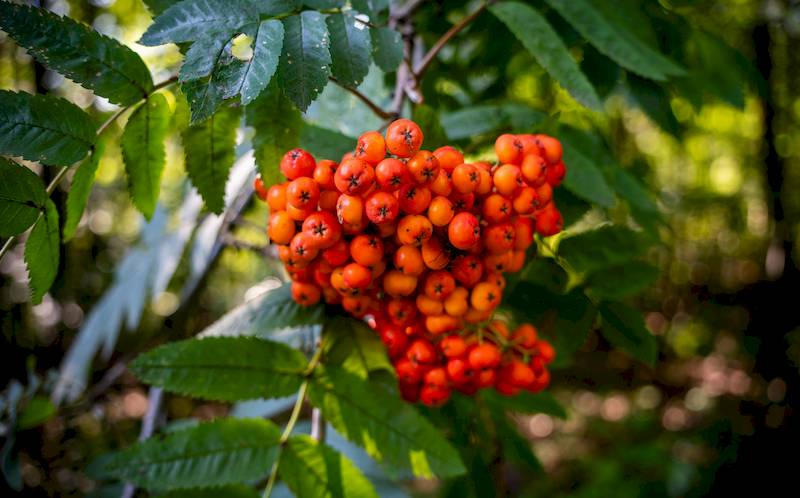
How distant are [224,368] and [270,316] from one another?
162 mm

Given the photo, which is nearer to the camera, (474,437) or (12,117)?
(12,117)

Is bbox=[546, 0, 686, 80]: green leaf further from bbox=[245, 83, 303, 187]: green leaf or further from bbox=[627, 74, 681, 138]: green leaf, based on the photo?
bbox=[245, 83, 303, 187]: green leaf

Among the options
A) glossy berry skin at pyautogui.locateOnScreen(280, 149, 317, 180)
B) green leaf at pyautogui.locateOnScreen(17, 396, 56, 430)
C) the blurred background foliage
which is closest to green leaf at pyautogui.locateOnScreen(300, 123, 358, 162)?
the blurred background foliage

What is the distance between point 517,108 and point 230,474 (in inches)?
51.3

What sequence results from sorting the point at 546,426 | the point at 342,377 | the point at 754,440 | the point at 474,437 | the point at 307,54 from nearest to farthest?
the point at 307,54 < the point at 342,377 < the point at 474,437 < the point at 754,440 < the point at 546,426

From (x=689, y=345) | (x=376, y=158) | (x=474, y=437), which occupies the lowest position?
(x=689, y=345)

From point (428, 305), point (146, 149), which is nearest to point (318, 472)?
point (428, 305)

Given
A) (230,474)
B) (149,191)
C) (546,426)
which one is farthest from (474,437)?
(546,426)

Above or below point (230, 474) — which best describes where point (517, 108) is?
above

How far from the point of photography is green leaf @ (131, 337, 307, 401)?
47.8 inches

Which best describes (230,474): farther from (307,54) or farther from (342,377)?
(307,54)

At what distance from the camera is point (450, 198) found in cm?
103

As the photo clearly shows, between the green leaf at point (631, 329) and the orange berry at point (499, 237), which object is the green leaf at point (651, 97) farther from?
the orange berry at point (499, 237)

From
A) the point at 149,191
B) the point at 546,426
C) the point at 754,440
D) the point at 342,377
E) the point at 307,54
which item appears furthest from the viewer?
the point at 546,426
